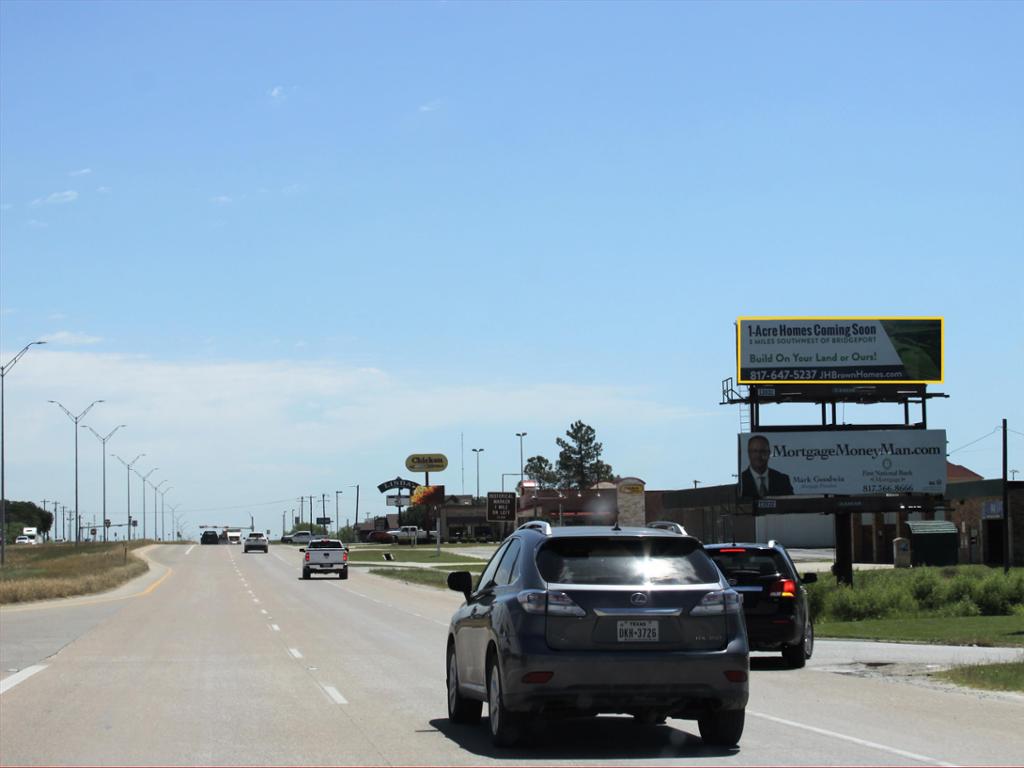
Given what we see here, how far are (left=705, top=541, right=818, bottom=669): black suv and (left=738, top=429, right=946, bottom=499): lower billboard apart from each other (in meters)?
34.3

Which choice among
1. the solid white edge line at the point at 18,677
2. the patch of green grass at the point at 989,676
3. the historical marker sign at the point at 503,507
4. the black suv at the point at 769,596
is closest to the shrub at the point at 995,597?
the black suv at the point at 769,596

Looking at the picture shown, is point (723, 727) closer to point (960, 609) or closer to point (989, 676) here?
point (989, 676)

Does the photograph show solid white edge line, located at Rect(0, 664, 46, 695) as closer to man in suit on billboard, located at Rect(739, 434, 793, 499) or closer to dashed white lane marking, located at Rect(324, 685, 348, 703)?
dashed white lane marking, located at Rect(324, 685, 348, 703)

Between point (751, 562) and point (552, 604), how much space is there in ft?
31.8

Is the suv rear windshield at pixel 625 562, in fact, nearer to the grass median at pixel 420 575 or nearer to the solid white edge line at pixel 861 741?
the solid white edge line at pixel 861 741

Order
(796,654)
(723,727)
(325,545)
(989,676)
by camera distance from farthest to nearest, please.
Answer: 1. (325,545)
2. (796,654)
3. (989,676)
4. (723,727)

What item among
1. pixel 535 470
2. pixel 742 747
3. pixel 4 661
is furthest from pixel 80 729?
pixel 535 470

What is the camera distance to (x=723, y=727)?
1139 cm

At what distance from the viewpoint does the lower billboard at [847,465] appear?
5391 cm

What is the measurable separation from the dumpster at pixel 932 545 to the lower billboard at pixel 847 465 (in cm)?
1356

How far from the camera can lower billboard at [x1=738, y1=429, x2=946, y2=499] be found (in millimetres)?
53906

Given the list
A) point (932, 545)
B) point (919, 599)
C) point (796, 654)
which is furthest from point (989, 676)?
point (932, 545)

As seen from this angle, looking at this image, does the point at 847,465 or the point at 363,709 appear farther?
the point at 847,465

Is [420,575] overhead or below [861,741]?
below
